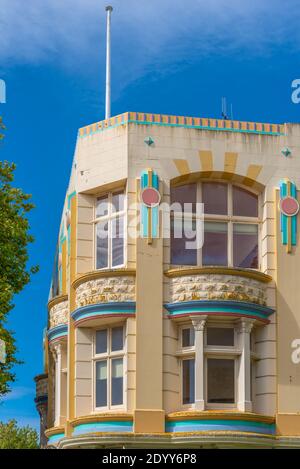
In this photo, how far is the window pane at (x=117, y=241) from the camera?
1555 inches

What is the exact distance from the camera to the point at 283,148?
4044 cm

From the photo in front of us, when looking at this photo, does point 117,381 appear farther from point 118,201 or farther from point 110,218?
point 118,201

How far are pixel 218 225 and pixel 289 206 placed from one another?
7.88ft

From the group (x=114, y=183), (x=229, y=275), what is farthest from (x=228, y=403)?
(x=114, y=183)

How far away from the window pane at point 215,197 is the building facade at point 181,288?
33 mm

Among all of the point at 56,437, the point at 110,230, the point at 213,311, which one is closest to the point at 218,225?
the point at 213,311

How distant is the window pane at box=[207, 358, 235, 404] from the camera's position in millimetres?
38188

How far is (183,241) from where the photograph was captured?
39594mm

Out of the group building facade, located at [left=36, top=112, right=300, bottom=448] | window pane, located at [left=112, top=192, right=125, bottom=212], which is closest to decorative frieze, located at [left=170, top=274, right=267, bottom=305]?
building facade, located at [left=36, top=112, right=300, bottom=448]

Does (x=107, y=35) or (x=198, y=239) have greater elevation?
(x=107, y=35)
